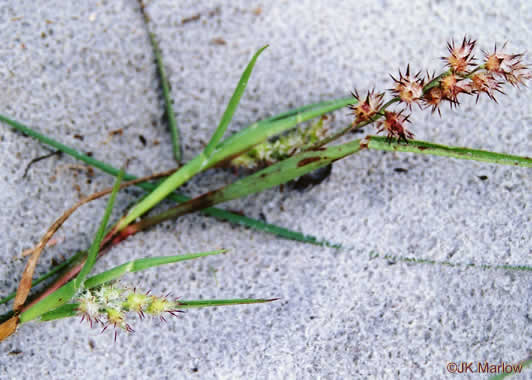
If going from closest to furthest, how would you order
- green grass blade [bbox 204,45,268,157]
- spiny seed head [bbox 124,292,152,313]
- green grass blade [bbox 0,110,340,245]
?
spiny seed head [bbox 124,292,152,313]
green grass blade [bbox 204,45,268,157]
green grass blade [bbox 0,110,340,245]

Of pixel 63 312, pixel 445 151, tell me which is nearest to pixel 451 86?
pixel 445 151

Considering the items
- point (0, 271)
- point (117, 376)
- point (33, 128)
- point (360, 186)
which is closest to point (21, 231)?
point (0, 271)

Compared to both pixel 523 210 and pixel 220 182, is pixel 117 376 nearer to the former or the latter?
pixel 220 182

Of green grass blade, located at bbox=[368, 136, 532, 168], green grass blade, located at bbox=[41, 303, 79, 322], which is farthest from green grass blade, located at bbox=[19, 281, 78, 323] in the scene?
green grass blade, located at bbox=[368, 136, 532, 168]

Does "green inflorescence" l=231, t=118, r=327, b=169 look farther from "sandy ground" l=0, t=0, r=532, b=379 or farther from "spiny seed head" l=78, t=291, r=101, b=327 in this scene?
"spiny seed head" l=78, t=291, r=101, b=327

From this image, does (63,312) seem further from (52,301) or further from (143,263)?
(143,263)

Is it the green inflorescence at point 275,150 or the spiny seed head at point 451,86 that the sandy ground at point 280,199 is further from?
the spiny seed head at point 451,86
